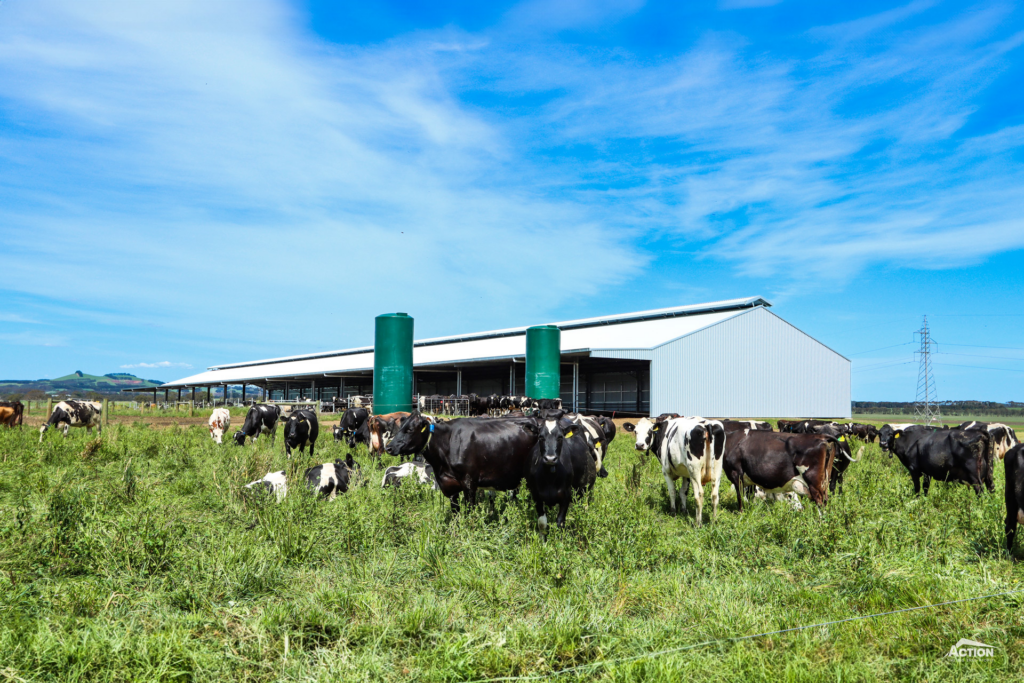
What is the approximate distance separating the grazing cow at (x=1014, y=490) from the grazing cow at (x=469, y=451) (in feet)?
17.6

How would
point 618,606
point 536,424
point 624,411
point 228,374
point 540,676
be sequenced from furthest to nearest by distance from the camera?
1. point 228,374
2. point 624,411
3. point 536,424
4. point 618,606
5. point 540,676

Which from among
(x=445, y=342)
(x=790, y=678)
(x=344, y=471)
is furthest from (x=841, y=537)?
(x=445, y=342)

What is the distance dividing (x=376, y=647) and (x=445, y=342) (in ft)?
202

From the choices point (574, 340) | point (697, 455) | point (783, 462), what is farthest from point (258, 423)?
point (574, 340)

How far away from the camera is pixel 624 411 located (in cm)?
4756

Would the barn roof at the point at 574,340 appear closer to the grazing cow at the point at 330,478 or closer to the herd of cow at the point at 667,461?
the herd of cow at the point at 667,461

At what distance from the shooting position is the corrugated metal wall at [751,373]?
37.2m

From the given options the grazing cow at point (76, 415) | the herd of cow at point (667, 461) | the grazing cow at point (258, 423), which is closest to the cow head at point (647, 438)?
the herd of cow at point (667, 461)

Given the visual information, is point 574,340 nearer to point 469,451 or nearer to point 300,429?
point 300,429

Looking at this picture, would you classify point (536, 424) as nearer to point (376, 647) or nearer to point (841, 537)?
point (841, 537)

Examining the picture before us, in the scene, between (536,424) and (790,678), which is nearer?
(790,678)

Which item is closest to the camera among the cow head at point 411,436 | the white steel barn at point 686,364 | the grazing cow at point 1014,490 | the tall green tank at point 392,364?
the grazing cow at point 1014,490

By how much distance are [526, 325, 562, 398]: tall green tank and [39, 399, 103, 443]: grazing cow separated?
1949cm

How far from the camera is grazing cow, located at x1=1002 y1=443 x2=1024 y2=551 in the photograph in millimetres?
6918
